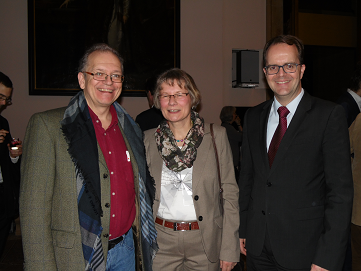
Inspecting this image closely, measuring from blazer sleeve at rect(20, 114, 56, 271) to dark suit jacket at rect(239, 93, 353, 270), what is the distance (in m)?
1.17

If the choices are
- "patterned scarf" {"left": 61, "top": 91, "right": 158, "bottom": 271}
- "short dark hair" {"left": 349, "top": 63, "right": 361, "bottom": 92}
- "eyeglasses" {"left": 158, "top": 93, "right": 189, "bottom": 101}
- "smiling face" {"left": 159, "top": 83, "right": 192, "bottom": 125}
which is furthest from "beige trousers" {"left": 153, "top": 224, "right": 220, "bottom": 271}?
"short dark hair" {"left": 349, "top": 63, "right": 361, "bottom": 92}

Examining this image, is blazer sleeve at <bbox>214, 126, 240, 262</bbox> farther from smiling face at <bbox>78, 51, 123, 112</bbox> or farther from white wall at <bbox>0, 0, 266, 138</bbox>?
white wall at <bbox>0, 0, 266, 138</bbox>

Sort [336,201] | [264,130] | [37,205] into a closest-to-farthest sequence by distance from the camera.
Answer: [37,205]
[336,201]
[264,130]

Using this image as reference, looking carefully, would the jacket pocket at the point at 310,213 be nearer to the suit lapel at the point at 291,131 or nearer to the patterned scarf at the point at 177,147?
the suit lapel at the point at 291,131

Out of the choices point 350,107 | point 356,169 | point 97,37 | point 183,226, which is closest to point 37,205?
point 183,226

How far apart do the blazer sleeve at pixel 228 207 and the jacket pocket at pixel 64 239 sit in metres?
0.94

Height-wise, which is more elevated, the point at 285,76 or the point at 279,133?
the point at 285,76

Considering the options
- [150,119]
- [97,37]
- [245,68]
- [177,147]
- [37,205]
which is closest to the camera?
[37,205]

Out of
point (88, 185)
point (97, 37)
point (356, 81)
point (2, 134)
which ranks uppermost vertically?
point (97, 37)

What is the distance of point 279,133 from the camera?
1.71m

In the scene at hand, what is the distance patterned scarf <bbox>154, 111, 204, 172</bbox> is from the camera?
74.0 inches

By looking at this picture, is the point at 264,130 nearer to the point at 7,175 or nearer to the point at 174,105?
the point at 174,105

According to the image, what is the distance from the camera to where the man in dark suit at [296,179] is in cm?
152

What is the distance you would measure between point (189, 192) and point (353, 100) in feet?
7.14
